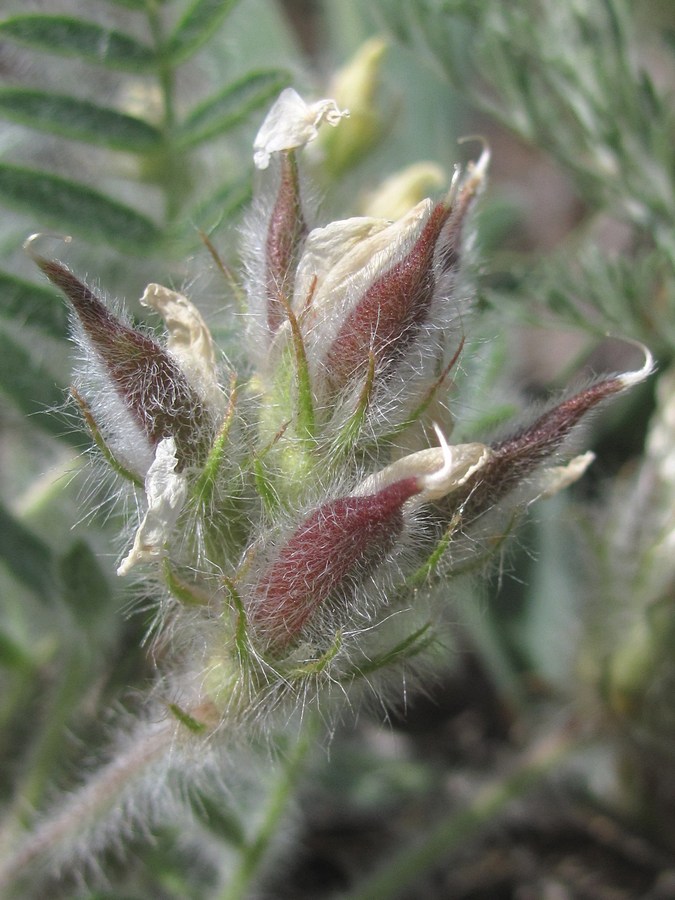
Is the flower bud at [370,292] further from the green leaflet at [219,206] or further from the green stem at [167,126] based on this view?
the green stem at [167,126]

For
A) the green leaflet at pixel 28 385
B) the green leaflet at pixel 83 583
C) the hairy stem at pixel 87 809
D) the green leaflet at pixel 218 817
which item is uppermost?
the green leaflet at pixel 28 385

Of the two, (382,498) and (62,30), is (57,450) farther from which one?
(382,498)

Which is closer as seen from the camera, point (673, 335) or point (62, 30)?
point (62, 30)

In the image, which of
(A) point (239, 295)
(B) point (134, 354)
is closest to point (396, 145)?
(A) point (239, 295)

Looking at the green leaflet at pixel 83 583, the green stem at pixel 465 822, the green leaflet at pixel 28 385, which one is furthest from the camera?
the green stem at pixel 465 822

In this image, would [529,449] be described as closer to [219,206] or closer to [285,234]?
[285,234]

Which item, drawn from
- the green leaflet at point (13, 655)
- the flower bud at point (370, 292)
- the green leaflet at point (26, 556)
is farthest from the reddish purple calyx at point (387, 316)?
the green leaflet at point (13, 655)

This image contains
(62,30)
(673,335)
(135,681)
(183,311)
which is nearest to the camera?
(183,311)
